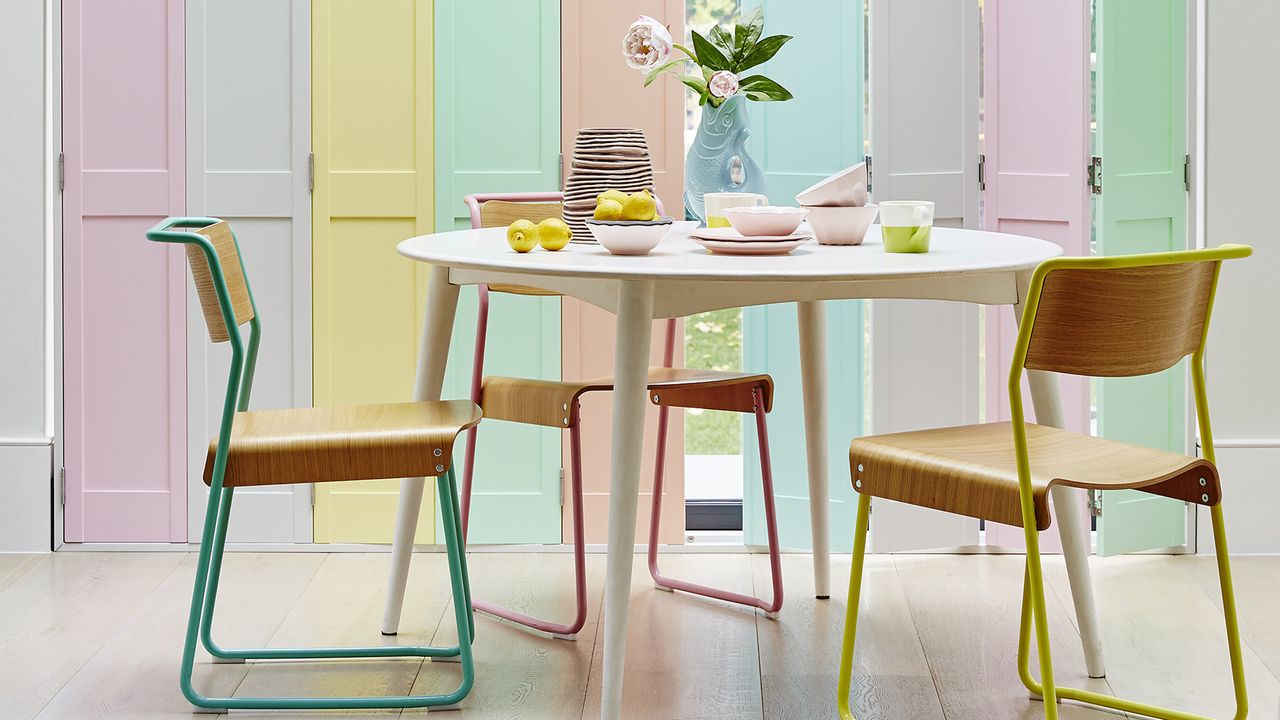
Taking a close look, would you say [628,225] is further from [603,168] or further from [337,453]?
[337,453]

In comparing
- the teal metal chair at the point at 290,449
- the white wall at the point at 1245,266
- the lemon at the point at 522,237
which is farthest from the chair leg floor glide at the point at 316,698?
the white wall at the point at 1245,266

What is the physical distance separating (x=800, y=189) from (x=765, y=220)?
109 cm

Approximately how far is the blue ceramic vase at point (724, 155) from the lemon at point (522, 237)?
460 millimetres

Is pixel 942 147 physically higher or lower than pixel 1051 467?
higher

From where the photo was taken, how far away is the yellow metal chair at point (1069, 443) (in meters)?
1.58

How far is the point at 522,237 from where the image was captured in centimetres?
209

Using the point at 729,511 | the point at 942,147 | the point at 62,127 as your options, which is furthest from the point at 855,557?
the point at 62,127

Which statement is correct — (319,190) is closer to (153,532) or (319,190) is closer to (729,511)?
(153,532)

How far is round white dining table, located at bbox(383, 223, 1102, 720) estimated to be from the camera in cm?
179

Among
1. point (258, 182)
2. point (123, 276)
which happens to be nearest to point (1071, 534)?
point (258, 182)

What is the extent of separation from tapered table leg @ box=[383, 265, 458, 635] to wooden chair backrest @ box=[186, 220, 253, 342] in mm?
337

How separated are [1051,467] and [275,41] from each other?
2.19 m

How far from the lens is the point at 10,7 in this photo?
3094 mm

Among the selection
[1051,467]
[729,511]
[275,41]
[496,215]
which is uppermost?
[275,41]
